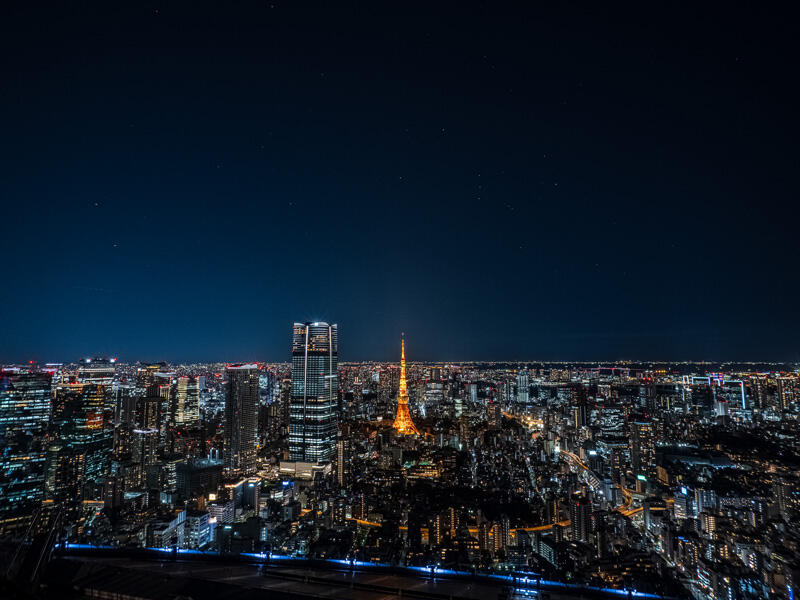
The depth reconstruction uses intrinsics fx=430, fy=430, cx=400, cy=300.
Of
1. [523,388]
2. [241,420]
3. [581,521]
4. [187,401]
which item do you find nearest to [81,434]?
[241,420]

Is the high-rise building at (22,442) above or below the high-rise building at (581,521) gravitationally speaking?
above

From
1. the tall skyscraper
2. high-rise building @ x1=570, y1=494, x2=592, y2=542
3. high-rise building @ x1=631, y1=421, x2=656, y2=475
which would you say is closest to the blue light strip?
high-rise building @ x1=570, y1=494, x2=592, y2=542

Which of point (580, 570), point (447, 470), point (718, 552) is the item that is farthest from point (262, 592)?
point (447, 470)

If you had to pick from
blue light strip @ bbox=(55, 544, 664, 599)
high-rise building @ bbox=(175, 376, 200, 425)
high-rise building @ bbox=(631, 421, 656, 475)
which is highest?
high-rise building @ bbox=(175, 376, 200, 425)

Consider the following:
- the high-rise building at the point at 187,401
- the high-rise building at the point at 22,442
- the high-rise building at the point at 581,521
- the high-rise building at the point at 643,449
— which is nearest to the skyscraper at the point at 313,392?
the high-rise building at the point at 187,401

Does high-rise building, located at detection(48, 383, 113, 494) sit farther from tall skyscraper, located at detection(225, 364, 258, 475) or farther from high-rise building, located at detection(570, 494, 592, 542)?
high-rise building, located at detection(570, 494, 592, 542)

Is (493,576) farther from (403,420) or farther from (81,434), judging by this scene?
(403,420)

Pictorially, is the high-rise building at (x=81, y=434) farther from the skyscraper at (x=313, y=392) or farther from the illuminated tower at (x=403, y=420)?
the illuminated tower at (x=403, y=420)
